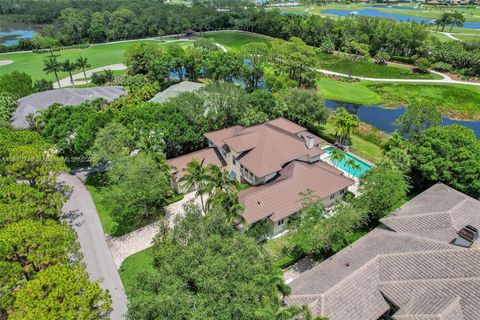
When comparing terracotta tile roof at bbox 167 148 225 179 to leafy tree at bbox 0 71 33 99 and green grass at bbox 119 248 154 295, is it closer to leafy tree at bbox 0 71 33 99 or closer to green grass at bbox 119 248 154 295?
green grass at bbox 119 248 154 295

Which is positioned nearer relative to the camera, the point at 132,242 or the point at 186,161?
the point at 132,242

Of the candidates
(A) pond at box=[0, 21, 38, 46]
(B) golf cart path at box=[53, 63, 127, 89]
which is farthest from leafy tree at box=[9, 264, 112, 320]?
(A) pond at box=[0, 21, 38, 46]

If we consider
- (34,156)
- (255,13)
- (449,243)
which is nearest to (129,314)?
(34,156)

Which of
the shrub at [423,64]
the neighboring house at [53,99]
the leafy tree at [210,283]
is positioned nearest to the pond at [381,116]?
the shrub at [423,64]

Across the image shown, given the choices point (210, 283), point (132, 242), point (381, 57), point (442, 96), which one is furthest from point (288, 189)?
point (381, 57)

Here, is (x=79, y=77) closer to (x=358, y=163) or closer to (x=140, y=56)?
(x=140, y=56)

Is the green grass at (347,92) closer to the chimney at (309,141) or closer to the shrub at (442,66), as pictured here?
the shrub at (442,66)
